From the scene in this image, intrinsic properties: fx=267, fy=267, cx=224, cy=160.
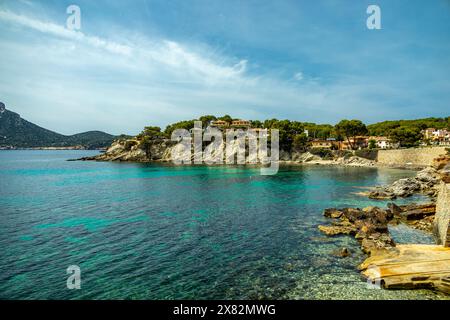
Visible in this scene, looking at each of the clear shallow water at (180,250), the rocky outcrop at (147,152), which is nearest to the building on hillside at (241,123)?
the rocky outcrop at (147,152)

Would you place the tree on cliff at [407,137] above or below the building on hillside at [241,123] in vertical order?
below

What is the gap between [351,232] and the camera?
2508 centimetres

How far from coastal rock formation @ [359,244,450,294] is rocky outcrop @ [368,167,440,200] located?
25969mm

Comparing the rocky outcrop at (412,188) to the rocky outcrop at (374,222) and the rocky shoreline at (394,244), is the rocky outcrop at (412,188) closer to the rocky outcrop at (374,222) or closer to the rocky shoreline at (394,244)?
the rocky shoreline at (394,244)

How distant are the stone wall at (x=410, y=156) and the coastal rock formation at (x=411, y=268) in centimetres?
7644

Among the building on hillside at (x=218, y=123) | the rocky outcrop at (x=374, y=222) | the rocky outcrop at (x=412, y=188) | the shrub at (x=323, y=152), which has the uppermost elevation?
the building on hillside at (x=218, y=123)

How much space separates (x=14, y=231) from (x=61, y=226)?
394 centimetres

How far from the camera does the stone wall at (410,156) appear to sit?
8135 cm

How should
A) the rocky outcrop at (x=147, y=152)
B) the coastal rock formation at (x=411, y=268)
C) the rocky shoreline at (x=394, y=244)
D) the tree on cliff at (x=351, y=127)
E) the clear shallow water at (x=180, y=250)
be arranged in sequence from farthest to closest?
the rocky outcrop at (x=147, y=152) < the tree on cliff at (x=351, y=127) < the clear shallow water at (x=180, y=250) < the rocky shoreline at (x=394, y=244) < the coastal rock formation at (x=411, y=268)

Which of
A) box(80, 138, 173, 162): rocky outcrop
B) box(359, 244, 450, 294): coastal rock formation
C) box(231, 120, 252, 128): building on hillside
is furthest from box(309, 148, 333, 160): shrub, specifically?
box(359, 244, 450, 294): coastal rock formation

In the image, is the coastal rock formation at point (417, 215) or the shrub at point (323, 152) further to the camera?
the shrub at point (323, 152)

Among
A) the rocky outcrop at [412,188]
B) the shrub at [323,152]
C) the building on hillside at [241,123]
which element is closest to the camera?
the rocky outcrop at [412,188]

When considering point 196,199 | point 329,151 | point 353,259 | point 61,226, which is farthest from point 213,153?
point 353,259
